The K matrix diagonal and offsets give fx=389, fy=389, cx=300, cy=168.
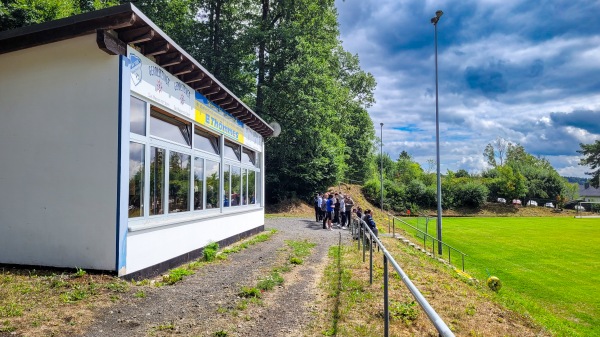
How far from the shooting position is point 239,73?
30.7 meters

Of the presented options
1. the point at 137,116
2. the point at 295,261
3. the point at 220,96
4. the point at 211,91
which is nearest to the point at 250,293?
the point at 295,261

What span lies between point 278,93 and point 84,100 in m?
21.9

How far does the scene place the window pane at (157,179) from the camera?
7715 mm

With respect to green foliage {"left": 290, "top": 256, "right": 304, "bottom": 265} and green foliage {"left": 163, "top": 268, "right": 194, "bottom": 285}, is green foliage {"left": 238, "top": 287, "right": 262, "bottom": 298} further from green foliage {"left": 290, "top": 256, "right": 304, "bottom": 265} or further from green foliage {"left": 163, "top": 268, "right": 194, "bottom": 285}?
green foliage {"left": 290, "top": 256, "right": 304, "bottom": 265}

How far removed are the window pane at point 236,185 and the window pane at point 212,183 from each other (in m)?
1.45

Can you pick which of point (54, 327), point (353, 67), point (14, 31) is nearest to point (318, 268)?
point (54, 327)

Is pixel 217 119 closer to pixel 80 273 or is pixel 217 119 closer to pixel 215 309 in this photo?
pixel 80 273

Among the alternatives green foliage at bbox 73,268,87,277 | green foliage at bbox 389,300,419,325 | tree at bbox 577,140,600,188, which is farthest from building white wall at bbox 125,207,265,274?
tree at bbox 577,140,600,188

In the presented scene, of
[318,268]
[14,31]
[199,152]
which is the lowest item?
[318,268]

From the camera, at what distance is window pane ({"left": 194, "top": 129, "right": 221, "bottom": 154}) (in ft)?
33.7

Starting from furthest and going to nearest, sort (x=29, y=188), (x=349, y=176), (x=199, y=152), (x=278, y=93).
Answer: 1. (x=349, y=176)
2. (x=278, y=93)
3. (x=199, y=152)
4. (x=29, y=188)

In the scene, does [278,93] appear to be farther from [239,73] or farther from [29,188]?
[29,188]

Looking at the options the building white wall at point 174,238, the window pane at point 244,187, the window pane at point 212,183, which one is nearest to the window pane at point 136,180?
the building white wall at point 174,238

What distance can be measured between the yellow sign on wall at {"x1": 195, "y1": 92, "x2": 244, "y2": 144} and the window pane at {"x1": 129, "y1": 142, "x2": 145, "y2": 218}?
291cm
